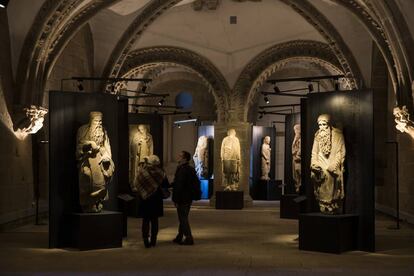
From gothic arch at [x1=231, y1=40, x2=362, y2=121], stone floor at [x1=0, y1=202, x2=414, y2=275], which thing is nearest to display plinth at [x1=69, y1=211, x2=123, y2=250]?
stone floor at [x1=0, y1=202, x2=414, y2=275]

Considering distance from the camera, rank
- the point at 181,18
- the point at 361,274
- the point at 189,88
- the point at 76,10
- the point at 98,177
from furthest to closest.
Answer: the point at 189,88 < the point at 181,18 < the point at 76,10 < the point at 98,177 < the point at 361,274

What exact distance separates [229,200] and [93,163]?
982 centimetres

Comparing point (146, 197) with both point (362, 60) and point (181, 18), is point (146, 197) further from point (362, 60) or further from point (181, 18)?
point (181, 18)

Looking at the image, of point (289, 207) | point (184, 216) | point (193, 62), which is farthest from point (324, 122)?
point (193, 62)

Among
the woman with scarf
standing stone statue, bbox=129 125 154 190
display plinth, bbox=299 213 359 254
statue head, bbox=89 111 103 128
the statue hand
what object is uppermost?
statue head, bbox=89 111 103 128

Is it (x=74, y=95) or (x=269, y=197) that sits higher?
(x=74, y=95)

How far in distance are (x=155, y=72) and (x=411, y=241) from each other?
14774 millimetres

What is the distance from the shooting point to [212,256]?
9.05 metres

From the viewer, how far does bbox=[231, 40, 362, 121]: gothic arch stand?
761 inches

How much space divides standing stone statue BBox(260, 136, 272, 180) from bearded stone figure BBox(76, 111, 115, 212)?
1450 centimetres

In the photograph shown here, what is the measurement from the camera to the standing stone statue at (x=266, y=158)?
2411 cm

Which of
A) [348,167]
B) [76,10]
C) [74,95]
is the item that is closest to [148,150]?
[76,10]

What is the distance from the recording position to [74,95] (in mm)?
10148

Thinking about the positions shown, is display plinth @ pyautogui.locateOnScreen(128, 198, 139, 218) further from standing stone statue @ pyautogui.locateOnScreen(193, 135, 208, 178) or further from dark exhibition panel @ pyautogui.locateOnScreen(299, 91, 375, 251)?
standing stone statue @ pyautogui.locateOnScreen(193, 135, 208, 178)
